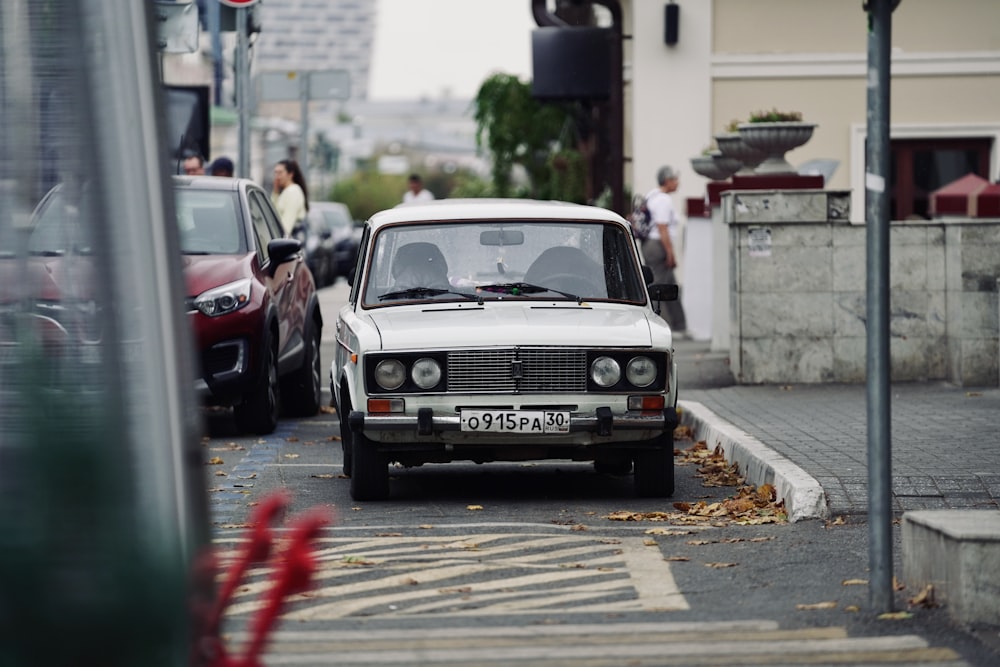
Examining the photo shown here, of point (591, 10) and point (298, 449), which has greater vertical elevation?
point (591, 10)

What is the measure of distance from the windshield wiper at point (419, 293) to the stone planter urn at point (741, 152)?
675cm

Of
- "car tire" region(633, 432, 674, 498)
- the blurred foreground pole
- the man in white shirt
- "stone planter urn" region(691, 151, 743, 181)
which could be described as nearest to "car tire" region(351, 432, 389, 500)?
"car tire" region(633, 432, 674, 498)

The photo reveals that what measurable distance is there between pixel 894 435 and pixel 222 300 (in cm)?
457

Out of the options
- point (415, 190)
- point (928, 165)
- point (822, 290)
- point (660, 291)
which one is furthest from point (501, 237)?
point (415, 190)

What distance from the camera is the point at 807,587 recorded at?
23.0 ft

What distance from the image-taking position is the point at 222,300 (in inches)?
496

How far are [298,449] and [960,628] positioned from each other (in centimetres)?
669

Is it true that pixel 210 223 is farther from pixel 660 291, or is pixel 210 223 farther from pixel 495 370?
pixel 495 370

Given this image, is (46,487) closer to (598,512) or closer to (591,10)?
(598,512)

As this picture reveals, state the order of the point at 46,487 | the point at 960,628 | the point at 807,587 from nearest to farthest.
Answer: the point at 46,487, the point at 960,628, the point at 807,587

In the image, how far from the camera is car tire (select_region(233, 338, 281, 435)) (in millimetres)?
12902

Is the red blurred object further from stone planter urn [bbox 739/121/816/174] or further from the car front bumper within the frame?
stone planter urn [bbox 739/121/816/174]

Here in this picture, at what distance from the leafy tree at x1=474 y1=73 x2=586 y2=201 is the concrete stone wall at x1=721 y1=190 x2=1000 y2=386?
18531 millimetres

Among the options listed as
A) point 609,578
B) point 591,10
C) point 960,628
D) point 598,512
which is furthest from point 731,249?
point 591,10
